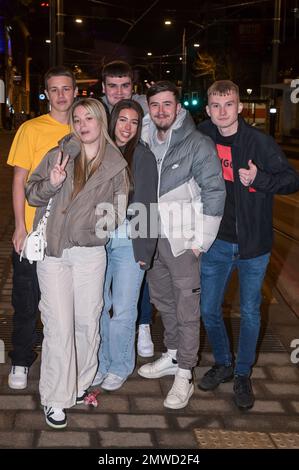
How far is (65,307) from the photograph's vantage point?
3.74 meters

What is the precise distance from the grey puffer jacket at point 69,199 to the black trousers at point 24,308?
60 centimetres

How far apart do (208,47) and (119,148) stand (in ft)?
218

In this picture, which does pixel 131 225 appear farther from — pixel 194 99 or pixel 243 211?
pixel 194 99

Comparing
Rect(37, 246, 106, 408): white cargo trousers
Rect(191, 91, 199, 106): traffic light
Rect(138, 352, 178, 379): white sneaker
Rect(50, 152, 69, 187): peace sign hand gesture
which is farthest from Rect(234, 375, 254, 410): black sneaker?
Rect(191, 91, 199, 106): traffic light

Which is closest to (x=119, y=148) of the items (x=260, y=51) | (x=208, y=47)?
(x=260, y=51)

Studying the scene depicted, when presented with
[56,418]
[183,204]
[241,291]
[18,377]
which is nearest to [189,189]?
[183,204]

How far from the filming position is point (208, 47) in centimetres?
6719

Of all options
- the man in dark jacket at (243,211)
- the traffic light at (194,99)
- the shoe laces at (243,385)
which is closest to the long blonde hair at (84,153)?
the man in dark jacket at (243,211)

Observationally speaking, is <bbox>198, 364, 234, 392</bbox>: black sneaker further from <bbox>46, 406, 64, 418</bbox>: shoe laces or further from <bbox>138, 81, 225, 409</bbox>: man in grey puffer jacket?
<bbox>46, 406, 64, 418</bbox>: shoe laces

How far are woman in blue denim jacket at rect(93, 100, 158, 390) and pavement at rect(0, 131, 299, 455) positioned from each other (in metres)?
0.25

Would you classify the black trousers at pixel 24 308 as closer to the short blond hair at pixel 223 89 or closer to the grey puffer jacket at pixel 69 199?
the grey puffer jacket at pixel 69 199

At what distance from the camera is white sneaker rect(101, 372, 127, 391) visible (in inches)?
169

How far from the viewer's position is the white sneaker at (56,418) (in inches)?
145
